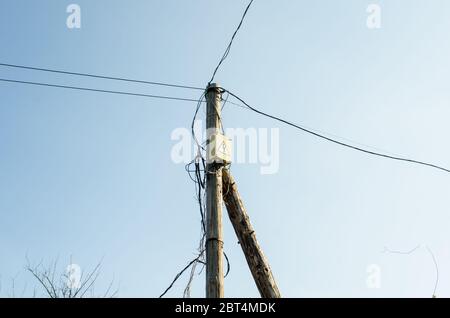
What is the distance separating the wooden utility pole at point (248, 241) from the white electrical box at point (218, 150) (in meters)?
0.25

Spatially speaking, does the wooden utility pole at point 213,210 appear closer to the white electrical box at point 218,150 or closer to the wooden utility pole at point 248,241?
the white electrical box at point 218,150

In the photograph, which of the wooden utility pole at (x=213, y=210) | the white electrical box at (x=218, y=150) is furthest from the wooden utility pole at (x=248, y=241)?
the wooden utility pole at (x=213, y=210)

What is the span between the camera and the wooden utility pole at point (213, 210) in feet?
22.2

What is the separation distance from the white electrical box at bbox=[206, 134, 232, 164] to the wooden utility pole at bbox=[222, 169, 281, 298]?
250 mm

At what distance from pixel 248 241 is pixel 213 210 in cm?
124

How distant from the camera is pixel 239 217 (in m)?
8.38

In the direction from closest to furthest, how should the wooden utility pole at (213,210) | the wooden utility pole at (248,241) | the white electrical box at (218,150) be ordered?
the wooden utility pole at (213,210) < the white electrical box at (218,150) < the wooden utility pole at (248,241)

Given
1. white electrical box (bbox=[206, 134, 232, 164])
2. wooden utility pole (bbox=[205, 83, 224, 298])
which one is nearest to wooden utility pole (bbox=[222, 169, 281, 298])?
white electrical box (bbox=[206, 134, 232, 164])

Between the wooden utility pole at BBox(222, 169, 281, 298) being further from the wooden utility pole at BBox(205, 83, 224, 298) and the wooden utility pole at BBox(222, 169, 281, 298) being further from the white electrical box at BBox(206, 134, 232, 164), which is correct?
the wooden utility pole at BBox(205, 83, 224, 298)

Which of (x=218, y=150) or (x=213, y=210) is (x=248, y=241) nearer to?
(x=213, y=210)
